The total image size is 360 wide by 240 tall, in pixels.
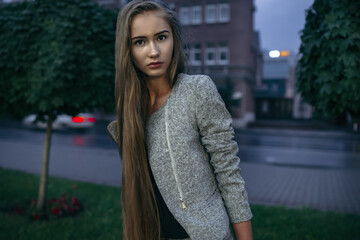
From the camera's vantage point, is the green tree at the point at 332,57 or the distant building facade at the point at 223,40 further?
the distant building facade at the point at 223,40

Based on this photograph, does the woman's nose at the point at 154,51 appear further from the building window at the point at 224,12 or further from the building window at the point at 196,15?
the building window at the point at 196,15

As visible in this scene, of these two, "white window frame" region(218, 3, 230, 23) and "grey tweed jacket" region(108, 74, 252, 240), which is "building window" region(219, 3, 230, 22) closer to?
"white window frame" region(218, 3, 230, 23)

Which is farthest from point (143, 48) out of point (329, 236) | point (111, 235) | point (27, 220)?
point (27, 220)

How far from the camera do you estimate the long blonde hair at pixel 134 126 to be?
4.39ft

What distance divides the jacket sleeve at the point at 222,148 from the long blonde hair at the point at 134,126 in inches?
9.2

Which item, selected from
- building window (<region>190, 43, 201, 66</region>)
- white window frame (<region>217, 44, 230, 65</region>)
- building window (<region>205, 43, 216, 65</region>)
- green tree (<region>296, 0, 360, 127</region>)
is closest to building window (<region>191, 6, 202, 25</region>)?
building window (<region>190, 43, 201, 66</region>)

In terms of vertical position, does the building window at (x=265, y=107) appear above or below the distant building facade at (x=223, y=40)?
below

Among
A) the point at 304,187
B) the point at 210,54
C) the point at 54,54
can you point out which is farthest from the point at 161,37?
the point at 210,54

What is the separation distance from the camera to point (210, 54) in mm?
27250

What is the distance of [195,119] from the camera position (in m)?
1.28

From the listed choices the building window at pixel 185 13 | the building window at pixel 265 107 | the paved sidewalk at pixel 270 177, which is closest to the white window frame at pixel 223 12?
the building window at pixel 185 13

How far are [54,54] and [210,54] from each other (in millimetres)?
24613

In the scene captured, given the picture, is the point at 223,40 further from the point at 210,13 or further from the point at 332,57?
the point at 332,57

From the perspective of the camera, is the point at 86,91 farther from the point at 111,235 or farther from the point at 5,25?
the point at 111,235
